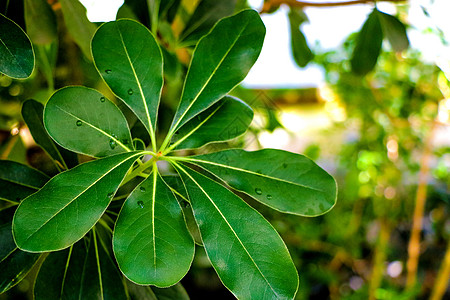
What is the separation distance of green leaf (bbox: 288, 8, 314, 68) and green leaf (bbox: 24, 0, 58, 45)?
0.72m

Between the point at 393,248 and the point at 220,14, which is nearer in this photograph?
the point at 220,14

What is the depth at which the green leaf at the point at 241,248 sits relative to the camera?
543 mm

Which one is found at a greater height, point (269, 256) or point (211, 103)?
point (211, 103)

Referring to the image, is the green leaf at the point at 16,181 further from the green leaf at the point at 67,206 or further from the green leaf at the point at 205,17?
the green leaf at the point at 205,17

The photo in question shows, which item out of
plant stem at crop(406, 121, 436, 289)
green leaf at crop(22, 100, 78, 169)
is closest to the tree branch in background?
green leaf at crop(22, 100, 78, 169)

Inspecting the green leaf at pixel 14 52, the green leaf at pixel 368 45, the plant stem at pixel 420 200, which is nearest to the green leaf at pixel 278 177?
the green leaf at pixel 14 52

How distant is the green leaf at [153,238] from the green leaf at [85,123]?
7 centimetres

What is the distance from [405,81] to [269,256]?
1737 millimetres

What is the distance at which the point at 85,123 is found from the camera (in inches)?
22.6

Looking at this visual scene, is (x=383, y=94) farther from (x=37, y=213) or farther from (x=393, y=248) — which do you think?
(x=37, y=213)

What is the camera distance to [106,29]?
1.96 ft

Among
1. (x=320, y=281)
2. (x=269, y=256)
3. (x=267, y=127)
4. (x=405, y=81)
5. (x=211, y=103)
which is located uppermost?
(x=211, y=103)

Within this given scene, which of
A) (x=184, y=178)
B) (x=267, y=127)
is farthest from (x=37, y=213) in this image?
(x=267, y=127)

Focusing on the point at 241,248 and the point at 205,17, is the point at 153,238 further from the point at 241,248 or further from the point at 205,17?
the point at 205,17
